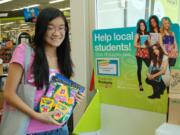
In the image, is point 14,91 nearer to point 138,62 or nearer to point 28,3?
point 138,62

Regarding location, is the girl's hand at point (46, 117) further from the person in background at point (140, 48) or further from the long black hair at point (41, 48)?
the person in background at point (140, 48)

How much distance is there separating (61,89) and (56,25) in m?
0.37

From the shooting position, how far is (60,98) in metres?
1.70

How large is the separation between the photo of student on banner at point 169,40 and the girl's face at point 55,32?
0.71 metres

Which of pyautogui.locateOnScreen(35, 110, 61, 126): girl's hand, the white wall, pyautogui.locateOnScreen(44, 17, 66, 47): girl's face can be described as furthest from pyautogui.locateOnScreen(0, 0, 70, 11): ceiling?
pyautogui.locateOnScreen(35, 110, 61, 126): girl's hand

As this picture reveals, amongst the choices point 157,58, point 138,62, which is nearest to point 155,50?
point 157,58

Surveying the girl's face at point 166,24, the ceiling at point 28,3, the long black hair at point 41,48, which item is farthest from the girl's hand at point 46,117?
the ceiling at point 28,3

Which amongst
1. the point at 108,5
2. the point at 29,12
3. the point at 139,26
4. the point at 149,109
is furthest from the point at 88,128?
the point at 29,12

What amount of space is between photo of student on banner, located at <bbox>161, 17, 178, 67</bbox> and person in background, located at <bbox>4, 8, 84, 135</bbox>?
681 mm

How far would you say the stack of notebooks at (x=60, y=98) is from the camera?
1.67 metres

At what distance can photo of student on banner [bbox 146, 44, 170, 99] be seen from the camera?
199 cm

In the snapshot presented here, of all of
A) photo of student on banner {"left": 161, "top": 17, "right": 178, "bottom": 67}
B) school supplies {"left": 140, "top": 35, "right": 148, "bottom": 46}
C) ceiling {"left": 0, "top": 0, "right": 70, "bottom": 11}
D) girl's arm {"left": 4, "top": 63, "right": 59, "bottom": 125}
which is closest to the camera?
girl's arm {"left": 4, "top": 63, "right": 59, "bottom": 125}

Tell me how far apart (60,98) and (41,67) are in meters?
0.22

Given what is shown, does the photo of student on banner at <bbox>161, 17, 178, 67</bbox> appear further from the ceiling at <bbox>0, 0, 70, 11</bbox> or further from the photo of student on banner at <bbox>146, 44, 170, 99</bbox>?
the ceiling at <bbox>0, 0, 70, 11</bbox>
